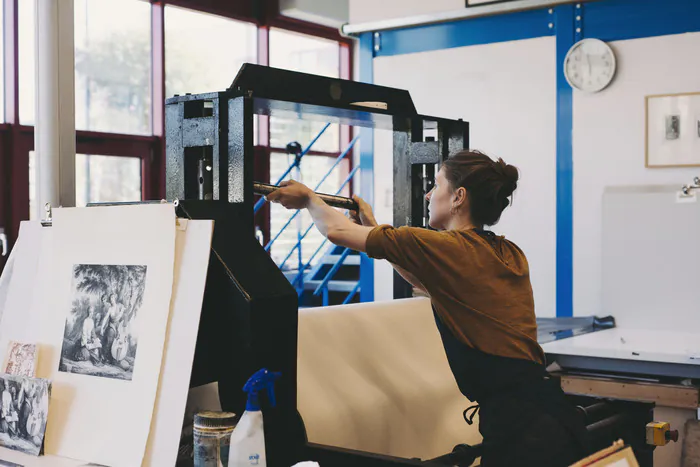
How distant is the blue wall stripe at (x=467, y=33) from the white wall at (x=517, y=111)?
0.05m

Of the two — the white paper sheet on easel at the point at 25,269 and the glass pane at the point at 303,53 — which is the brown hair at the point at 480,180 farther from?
the glass pane at the point at 303,53

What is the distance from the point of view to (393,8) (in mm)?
5773

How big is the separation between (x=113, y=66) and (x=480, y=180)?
6.27 m

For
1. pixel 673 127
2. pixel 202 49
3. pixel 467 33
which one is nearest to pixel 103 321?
pixel 673 127

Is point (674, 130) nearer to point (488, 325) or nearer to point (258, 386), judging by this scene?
point (488, 325)

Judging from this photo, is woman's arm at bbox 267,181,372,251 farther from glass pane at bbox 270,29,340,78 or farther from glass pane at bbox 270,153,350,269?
glass pane at bbox 270,29,340,78

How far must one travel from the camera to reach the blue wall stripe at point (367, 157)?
232 inches

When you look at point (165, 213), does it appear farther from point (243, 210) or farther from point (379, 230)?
point (379, 230)

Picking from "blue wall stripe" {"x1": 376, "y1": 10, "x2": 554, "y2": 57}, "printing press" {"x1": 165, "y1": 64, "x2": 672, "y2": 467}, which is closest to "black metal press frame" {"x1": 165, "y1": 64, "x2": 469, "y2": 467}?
"printing press" {"x1": 165, "y1": 64, "x2": 672, "y2": 467}

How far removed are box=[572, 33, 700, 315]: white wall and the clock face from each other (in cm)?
5

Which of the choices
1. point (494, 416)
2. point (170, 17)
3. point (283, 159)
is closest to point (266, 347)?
point (494, 416)

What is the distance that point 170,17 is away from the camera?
810cm

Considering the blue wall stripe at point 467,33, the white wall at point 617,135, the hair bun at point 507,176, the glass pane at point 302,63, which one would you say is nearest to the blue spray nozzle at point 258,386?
the hair bun at point 507,176

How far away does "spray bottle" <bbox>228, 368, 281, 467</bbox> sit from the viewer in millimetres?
1367
